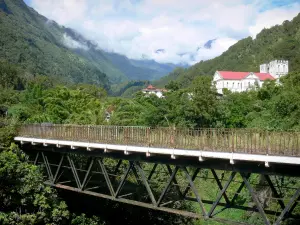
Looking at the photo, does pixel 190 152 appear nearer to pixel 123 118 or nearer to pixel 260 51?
pixel 123 118

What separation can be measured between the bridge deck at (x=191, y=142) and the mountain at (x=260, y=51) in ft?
276

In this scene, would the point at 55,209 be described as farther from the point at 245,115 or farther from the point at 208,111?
the point at 245,115

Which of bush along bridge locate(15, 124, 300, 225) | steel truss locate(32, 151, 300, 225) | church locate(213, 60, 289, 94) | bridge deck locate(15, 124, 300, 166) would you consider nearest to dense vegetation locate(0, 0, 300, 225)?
steel truss locate(32, 151, 300, 225)

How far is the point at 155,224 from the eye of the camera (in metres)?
20.6

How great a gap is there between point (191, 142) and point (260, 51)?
432ft

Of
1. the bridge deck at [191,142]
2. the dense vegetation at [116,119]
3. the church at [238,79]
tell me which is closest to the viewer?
the bridge deck at [191,142]

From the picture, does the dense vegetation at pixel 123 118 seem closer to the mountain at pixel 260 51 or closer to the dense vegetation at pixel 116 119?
the dense vegetation at pixel 116 119

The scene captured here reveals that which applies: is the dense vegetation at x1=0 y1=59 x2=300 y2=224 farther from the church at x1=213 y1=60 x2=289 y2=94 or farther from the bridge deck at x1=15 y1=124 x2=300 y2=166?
the church at x1=213 y1=60 x2=289 y2=94

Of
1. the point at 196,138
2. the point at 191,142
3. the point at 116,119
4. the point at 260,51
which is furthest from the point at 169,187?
the point at 260,51

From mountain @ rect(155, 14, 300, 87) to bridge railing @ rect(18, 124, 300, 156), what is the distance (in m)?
84.0

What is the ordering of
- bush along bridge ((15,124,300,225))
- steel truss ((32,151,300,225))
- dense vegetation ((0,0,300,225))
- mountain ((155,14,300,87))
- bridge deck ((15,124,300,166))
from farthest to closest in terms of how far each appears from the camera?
mountain ((155,14,300,87)), dense vegetation ((0,0,300,225)), steel truss ((32,151,300,225)), bush along bridge ((15,124,300,225)), bridge deck ((15,124,300,166))

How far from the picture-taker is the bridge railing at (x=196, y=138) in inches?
397

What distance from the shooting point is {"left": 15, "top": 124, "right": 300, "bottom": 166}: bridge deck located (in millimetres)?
10023

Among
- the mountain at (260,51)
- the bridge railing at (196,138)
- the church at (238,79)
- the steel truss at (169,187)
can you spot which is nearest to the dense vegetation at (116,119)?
the steel truss at (169,187)
